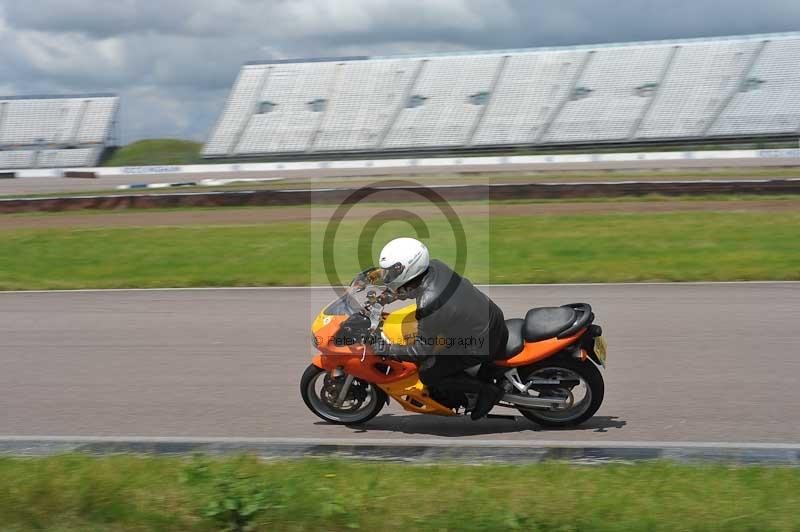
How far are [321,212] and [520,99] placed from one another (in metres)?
41.0

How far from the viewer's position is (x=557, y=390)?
659 centimetres

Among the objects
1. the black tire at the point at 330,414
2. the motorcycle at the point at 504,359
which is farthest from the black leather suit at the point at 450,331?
the black tire at the point at 330,414

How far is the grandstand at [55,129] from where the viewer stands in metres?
64.8

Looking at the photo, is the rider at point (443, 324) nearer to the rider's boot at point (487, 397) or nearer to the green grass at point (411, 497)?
the rider's boot at point (487, 397)

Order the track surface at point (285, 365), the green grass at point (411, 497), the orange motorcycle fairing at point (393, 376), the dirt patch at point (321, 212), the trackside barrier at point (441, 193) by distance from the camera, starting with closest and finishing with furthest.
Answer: the green grass at point (411, 497) → the orange motorcycle fairing at point (393, 376) → the track surface at point (285, 365) → the dirt patch at point (321, 212) → the trackside barrier at point (441, 193)

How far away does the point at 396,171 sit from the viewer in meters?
43.7

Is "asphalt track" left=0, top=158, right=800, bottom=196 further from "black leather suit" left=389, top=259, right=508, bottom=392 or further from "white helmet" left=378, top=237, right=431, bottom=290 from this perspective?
"white helmet" left=378, top=237, right=431, bottom=290

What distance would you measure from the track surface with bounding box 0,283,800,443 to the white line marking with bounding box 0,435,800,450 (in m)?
0.18

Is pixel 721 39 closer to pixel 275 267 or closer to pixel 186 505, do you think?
pixel 275 267

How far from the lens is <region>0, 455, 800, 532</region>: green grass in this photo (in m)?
4.53

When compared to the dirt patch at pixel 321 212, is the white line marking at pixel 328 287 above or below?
below

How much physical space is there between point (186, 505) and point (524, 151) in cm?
5183

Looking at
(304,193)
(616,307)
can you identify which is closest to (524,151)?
(304,193)

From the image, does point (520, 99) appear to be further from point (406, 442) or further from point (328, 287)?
point (406, 442)
